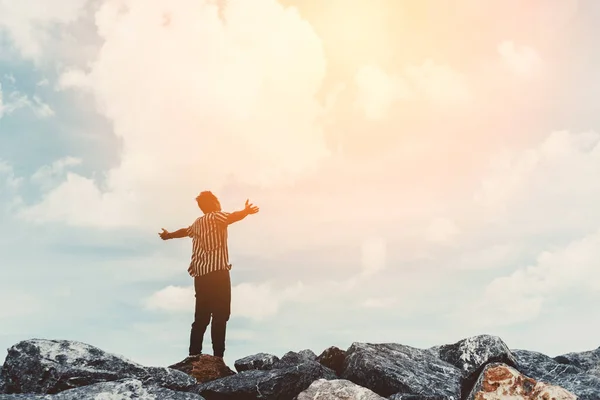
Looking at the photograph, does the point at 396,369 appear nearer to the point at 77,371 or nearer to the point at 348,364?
the point at 348,364

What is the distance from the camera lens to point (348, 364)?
10.2 meters

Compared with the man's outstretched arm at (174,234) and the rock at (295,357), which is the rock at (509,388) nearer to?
the rock at (295,357)

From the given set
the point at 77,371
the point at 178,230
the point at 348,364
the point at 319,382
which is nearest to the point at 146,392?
the point at 77,371

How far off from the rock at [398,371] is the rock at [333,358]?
419 millimetres

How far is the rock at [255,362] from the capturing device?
1251 cm

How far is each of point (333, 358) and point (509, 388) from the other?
13.2ft

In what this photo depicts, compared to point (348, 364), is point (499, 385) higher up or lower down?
lower down

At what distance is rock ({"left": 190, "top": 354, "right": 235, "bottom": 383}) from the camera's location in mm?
10914

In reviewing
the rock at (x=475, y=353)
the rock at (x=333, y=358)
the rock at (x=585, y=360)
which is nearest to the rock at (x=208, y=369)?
the rock at (x=333, y=358)

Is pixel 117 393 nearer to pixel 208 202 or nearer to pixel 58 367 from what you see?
pixel 58 367

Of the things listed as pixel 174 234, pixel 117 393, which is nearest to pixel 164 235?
pixel 174 234

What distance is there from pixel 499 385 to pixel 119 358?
5.48m

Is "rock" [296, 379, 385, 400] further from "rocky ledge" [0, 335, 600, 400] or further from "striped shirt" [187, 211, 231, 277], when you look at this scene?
"striped shirt" [187, 211, 231, 277]

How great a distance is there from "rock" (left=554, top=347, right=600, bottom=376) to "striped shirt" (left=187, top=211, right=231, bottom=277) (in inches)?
303
